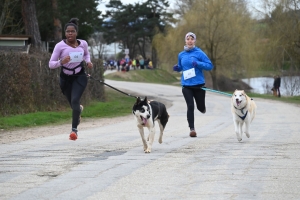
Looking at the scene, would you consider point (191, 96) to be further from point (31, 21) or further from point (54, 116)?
point (31, 21)

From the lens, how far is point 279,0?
1673 inches

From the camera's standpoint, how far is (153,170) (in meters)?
7.44

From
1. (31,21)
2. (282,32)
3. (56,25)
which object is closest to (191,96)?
(31,21)

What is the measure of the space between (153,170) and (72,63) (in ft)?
11.4

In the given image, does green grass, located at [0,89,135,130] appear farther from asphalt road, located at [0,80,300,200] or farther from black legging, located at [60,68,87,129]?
black legging, located at [60,68,87,129]

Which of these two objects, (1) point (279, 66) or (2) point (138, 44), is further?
(2) point (138, 44)

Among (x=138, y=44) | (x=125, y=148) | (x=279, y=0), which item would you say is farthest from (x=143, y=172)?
(x=138, y=44)

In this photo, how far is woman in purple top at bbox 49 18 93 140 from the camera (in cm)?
1014

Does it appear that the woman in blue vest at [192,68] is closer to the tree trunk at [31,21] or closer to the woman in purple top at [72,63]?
the woman in purple top at [72,63]

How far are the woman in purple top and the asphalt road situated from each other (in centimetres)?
83

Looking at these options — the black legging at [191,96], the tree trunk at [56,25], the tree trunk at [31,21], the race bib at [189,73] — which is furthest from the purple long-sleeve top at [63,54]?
the tree trunk at [56,25]

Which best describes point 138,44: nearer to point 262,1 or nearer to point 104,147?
point 262,1

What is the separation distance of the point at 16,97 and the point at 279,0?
2753cm

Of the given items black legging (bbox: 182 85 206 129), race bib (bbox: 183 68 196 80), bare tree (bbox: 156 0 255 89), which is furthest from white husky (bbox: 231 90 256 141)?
bare tree (bbox: 156 0 255 89)
